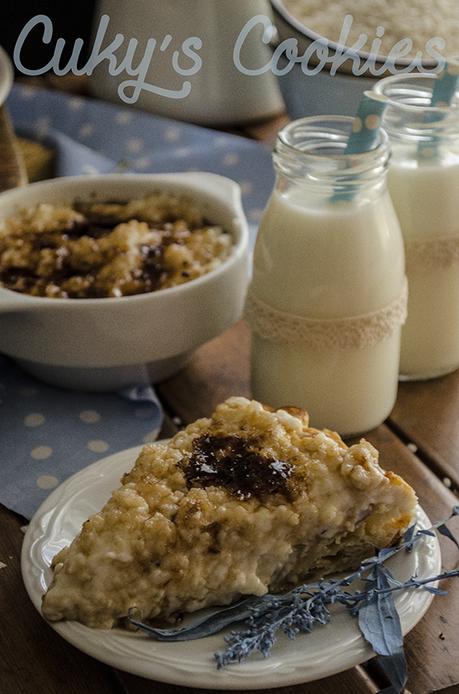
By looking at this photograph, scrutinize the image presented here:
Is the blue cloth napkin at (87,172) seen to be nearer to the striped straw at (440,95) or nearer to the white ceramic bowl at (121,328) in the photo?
the white ceramic bowl at (121,328)

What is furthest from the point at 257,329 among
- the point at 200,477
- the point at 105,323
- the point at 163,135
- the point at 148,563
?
the point at 163,135

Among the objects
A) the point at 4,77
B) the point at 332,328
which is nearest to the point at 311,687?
the point at 332,328

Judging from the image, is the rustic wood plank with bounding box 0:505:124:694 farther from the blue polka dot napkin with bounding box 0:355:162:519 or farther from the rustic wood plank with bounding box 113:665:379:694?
the blue polka dot napkin with bounding box 0:355:162:519

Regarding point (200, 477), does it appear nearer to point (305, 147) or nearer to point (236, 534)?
point (236, 534)

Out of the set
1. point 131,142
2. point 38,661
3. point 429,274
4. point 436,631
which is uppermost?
point 429,274

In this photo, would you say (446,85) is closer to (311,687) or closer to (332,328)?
(332,328)

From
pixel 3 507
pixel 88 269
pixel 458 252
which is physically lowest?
pixel 3 507

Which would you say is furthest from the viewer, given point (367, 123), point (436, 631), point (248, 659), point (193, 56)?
point (193, 56)

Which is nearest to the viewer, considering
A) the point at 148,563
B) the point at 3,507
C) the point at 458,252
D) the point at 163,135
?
the point at 148,563

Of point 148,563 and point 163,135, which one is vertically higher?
point 148,563
